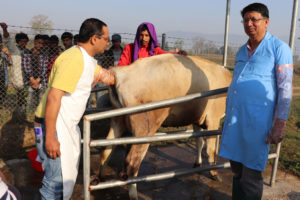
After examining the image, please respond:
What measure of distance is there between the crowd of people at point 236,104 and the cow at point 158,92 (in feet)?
1.84

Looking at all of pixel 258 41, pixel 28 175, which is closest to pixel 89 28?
pixel 258 41

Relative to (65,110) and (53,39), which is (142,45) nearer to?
(65,110)

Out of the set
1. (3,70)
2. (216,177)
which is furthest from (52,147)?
(3,70)

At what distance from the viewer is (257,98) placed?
7.11 ft

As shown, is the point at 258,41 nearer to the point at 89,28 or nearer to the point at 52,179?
the point at 89,28

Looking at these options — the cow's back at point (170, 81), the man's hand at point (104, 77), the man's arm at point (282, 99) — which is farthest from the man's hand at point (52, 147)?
the man's arm at point (282, 99)

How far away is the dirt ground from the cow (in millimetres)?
353

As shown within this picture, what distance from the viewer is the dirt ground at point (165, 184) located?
3352 mm

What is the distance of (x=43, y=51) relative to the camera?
5590 millimetres

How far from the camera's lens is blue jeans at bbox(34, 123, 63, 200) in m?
2.07

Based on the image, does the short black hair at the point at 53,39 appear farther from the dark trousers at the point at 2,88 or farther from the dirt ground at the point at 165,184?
the dirt ground at the point at 165,184

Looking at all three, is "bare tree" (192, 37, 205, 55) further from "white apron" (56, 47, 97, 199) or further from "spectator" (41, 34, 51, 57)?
"white apron" (56, 47, 97, 199)

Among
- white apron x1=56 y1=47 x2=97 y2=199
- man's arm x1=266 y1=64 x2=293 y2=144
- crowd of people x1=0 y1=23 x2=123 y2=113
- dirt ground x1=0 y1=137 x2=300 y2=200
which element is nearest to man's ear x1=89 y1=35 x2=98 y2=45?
white apron x1=56 y1=47 x2=97 y2=199

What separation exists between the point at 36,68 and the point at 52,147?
4.04 metres
